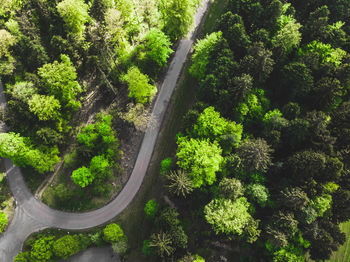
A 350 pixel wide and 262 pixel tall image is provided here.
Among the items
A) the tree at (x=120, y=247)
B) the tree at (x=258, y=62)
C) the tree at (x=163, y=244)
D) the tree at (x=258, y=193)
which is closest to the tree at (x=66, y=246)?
the tree at (x=120, y=247)

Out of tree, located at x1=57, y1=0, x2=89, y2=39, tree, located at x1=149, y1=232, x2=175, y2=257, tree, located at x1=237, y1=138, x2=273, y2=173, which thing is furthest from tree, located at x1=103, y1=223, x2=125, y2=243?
tree, located at x1=57, y1=0, x2=89, y2=39

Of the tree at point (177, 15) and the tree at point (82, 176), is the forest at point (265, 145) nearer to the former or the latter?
the tree at point (177, 15)

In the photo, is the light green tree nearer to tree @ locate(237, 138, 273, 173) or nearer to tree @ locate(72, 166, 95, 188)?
tree @ locate(72, 166, 95, 188)

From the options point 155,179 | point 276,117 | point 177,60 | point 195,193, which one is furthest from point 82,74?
point 276,117

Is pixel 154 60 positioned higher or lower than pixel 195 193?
higher

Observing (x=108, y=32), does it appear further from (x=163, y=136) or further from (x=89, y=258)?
(x=89, y=258)

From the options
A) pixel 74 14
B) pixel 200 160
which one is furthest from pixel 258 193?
pixel 74 14

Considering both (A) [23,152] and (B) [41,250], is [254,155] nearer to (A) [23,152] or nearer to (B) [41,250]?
(B) [41,250]
